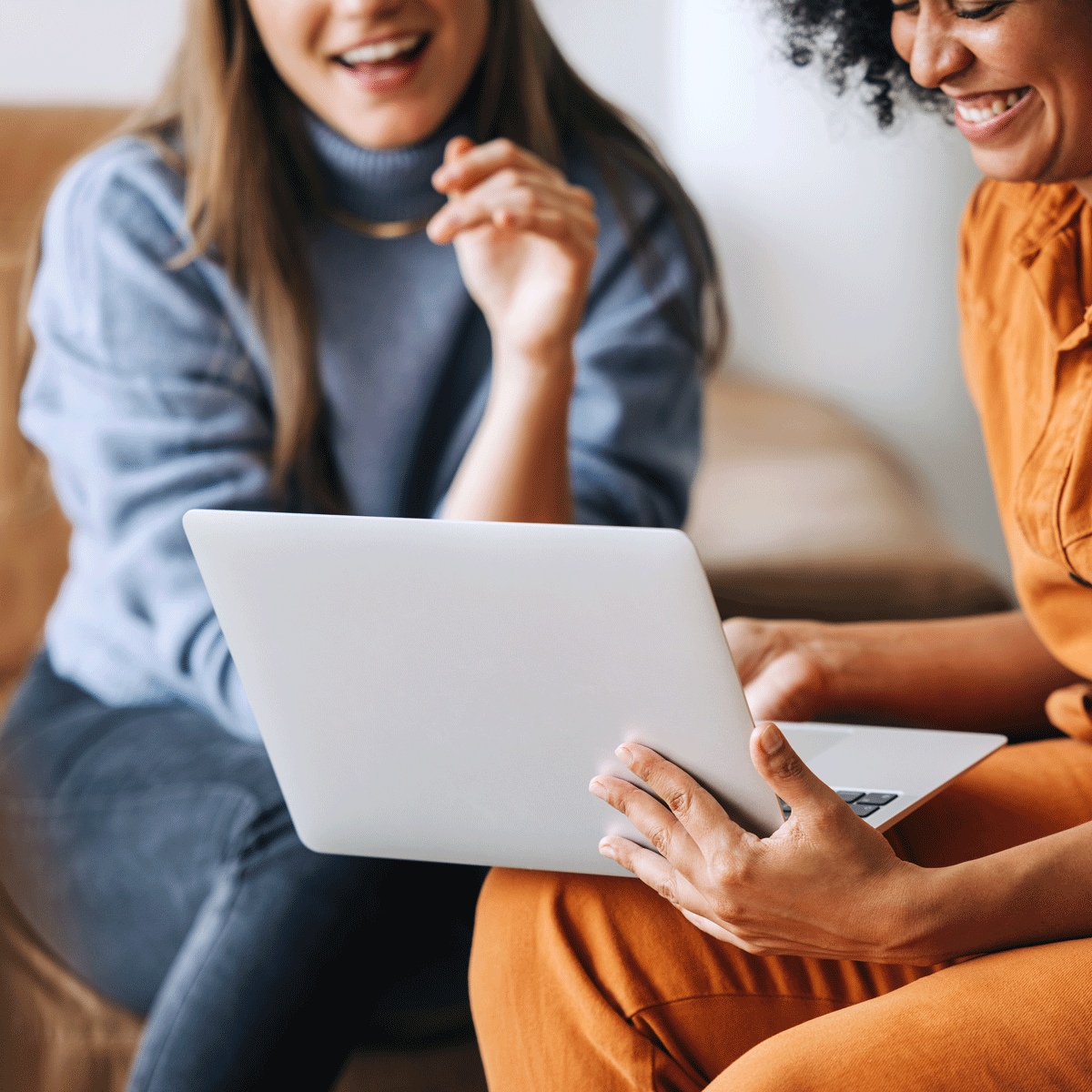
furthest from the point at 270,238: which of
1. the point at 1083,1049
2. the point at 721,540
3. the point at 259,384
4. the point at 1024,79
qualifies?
the point at 1083,1049

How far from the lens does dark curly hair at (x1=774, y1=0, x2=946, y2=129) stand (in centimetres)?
95

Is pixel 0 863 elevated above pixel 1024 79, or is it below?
below

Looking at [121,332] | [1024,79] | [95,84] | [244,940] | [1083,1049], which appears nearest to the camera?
[1083,1049]

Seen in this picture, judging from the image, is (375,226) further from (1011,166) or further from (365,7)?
(1011,166)

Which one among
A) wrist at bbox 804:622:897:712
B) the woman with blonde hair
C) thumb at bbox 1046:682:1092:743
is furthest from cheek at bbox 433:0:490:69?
thumb at bbox 1046:682:1092:743

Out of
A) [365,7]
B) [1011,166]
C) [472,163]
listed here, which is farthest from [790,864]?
[365,7]

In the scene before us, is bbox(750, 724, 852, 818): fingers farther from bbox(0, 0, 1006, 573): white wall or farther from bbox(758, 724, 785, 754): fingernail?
bbox(0, 0, 1006, 573): white wall

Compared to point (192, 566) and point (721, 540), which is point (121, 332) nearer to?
point (192, 566)

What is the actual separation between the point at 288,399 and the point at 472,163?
28 cm

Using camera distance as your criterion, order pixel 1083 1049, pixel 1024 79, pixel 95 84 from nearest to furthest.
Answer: pixel 1083 1049 → pixel 1024 79 → pixel 95 84

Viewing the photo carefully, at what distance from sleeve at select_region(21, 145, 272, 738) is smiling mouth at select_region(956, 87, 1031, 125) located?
67cm

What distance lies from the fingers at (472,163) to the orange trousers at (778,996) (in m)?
0.61

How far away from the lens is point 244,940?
0.88 metres

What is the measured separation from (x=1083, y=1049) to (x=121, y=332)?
0.97 m
